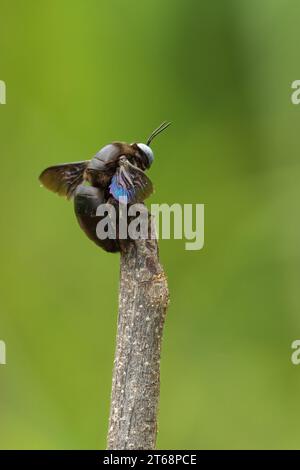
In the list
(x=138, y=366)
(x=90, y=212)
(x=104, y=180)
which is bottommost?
(x=138, y=366)

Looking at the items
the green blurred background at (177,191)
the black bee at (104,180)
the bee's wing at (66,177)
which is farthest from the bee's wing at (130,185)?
the green blurred background at (177,191)

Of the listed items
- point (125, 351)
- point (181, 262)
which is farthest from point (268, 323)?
point (125, 351)

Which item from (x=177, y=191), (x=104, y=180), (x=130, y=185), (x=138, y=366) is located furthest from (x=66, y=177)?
(x=177, y=191)

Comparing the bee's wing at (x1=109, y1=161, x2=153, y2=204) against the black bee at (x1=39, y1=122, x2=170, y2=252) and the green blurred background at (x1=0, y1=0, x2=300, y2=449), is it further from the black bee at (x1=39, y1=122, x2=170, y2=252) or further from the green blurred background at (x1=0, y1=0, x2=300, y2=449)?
the green blurred background at (x1=0, y1=0, x2=300, y2=449)

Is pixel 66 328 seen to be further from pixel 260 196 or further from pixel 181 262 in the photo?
pixel 260 196

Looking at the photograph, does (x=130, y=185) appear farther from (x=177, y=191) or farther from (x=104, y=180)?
(x=177, y=191)

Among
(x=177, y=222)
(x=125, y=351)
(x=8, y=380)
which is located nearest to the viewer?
(x=125, y=351)
